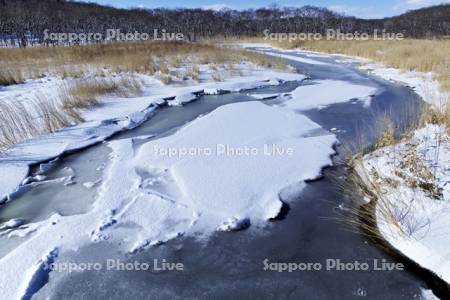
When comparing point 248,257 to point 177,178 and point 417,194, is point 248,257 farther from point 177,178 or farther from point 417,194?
point 417,194

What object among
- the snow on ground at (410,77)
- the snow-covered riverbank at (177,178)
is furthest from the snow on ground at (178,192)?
the snow on ground at (410,77)

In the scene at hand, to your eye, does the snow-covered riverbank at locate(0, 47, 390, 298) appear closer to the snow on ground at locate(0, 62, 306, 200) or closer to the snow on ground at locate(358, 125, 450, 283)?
the snow on ground at locate(0, 62, 306, 200)

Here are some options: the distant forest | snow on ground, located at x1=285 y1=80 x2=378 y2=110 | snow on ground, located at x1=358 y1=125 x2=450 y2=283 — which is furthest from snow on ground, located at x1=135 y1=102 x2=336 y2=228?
the distant forest

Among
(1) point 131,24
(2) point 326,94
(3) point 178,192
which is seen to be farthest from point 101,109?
(1) point 131,24

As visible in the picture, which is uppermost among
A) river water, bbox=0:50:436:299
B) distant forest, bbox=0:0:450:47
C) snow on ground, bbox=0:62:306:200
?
distant forest, bbox=0:0:450:47

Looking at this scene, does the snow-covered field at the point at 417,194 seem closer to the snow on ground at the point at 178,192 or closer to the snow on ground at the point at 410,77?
the snow on ground at the point at 178,192

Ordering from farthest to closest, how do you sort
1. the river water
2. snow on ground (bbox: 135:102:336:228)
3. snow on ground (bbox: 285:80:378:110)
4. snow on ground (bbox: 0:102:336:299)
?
snow on ground (bbox: 285:80:378:110) → snow on ground (bbox: 135:102:336:228) → snow on ground (bbox: 0:102:336:299) → the river water
